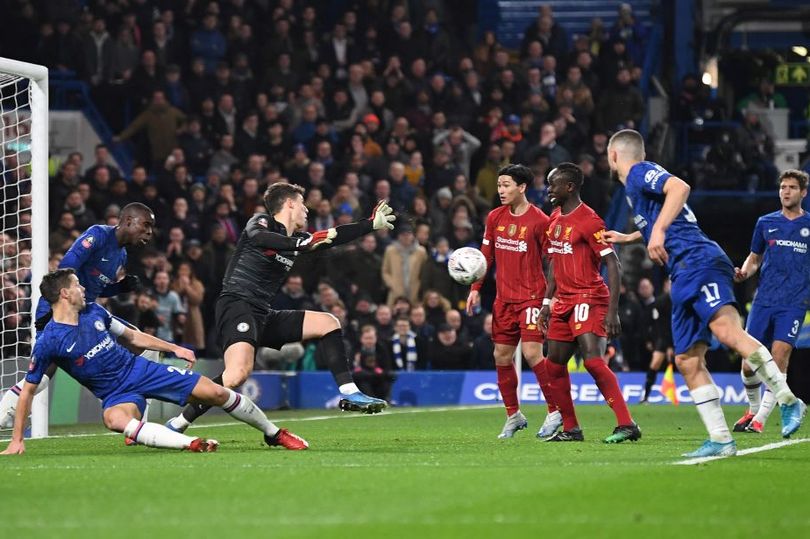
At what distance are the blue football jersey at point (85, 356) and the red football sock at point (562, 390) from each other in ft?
11.1

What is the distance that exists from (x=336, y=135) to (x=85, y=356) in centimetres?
1444

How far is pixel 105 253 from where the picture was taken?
12.4 metres

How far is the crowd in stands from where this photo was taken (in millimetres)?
21766

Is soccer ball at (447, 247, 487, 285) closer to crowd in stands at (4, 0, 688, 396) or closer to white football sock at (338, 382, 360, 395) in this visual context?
A: white football sock at (338, 382, 360, 395)

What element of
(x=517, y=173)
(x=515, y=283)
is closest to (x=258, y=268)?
(x=515, y=283)

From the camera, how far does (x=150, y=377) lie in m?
11.0

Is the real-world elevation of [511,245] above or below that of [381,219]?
below

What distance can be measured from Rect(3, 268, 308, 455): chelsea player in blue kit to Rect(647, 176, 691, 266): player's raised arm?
3.31m

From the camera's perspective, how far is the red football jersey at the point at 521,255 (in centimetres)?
1299

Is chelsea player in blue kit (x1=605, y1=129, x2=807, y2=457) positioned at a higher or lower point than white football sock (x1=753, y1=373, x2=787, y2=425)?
higher

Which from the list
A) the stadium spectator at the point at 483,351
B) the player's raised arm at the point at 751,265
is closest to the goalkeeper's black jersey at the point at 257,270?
the player's raised arm at the point at 751,265

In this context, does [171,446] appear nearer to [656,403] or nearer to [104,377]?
[104,377]

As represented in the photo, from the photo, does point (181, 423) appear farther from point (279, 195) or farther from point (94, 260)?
point (279, 195)

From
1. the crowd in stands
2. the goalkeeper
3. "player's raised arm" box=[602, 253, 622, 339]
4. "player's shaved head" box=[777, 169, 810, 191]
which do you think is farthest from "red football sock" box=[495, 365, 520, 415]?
the crowd in stands
